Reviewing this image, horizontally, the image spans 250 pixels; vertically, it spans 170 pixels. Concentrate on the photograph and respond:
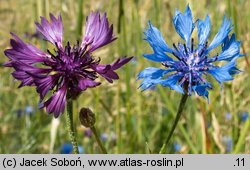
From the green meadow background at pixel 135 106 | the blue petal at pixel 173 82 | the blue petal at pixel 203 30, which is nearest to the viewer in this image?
the blue petal at pixel 173 82

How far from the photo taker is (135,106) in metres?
1.98

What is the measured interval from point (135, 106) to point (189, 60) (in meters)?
1.19

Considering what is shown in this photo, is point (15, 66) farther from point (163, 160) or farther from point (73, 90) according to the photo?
point (163, 160)

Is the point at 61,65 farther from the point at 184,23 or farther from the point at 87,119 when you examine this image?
the point at 184,23

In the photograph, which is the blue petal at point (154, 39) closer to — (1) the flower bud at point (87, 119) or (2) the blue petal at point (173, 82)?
(2) the blue petal at point (173, 82)

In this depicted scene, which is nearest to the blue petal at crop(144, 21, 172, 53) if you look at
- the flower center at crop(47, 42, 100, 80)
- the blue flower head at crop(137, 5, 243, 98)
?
the blue flower head at crop(137, 5, 243, 98)

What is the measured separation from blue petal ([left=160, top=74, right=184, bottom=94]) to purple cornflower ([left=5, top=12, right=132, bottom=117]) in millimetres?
70

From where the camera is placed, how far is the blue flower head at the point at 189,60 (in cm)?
69

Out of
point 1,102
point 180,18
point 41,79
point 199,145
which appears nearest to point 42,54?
point 41,79

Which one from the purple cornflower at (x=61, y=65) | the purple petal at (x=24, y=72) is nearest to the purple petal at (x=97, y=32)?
the purple cornflower at (x=61, y=65)

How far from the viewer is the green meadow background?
1.33 m

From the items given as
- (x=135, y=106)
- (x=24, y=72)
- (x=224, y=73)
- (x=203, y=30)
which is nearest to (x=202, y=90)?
(x=224, y=73)

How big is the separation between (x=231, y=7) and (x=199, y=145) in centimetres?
47

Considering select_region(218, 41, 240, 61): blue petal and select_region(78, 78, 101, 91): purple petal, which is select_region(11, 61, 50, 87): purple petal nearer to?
select_region(78, 78, 101, 91): purple petal
